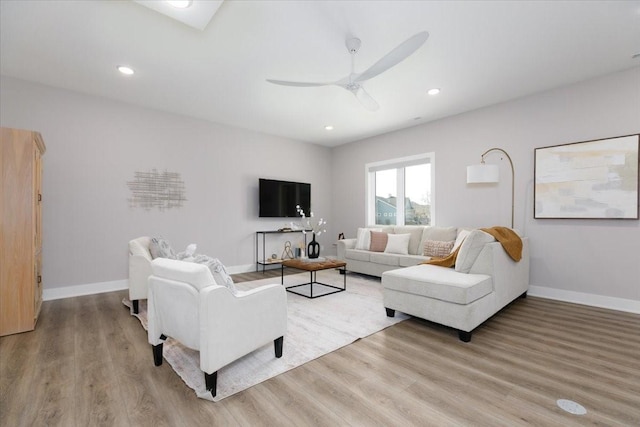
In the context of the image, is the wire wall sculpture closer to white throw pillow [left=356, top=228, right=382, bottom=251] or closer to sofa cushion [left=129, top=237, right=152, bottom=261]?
sofa cushion [left=129, top=237, right=152, bottom=261]

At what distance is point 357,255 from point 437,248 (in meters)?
1.36

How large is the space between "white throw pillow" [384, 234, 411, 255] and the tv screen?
221 cm

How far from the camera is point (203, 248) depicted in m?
5.01

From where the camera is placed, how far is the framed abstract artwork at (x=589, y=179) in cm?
328

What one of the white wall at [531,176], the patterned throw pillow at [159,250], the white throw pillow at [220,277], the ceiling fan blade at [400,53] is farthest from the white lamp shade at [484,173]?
the patterned throw pillow at [159,250]

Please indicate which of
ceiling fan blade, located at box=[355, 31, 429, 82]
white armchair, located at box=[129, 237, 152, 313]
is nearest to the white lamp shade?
ceiling fan blade, located at box=[355, 31, 429, 82]

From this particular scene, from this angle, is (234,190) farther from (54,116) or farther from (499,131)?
(499,131)

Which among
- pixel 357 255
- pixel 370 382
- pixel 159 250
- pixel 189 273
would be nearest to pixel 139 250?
pixel 159 250

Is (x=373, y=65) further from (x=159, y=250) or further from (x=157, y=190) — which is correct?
(x=157, y=190)

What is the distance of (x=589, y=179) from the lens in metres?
3.53

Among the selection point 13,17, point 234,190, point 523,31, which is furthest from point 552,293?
point 13,17

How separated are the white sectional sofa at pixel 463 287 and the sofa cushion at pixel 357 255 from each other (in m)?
1.65

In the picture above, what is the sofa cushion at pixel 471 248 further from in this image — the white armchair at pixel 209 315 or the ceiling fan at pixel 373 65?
A: the white armchair at pixel 209 315

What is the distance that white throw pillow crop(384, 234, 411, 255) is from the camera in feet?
15.6
